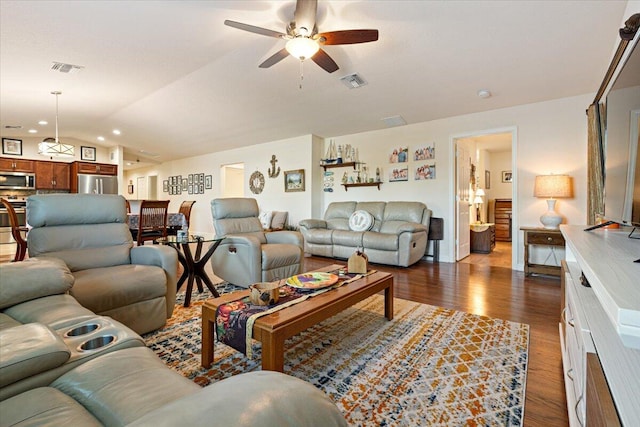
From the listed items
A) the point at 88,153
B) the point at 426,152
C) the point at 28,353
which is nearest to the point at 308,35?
the point at 28,353

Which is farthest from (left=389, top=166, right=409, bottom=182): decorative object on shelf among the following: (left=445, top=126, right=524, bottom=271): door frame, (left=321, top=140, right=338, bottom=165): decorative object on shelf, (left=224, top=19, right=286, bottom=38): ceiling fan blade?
(left=224, top=19, right=286, bottom=38): ceiling fan blade

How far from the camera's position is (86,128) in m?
6.66

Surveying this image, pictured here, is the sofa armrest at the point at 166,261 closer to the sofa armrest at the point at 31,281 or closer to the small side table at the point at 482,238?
the sofa armrest at the point at 31,281

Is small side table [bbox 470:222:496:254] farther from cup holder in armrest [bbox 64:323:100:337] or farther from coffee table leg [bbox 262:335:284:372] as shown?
cup holder in armrest [bbox 64:323:100:337]

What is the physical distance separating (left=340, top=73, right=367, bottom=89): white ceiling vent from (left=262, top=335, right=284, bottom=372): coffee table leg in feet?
10.7

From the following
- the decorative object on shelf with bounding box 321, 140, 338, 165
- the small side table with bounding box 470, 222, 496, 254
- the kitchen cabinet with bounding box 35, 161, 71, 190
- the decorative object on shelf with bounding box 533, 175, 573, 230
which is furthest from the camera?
the kitchen cabinet with bounding box 35, 161, 71, 190

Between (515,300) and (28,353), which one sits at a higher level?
(28,353)

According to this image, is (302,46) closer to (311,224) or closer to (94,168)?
(311,224)

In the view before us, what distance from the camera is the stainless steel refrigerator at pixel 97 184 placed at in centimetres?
754

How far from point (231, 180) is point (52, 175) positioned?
4.26 metres

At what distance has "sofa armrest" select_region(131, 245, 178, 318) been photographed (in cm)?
226

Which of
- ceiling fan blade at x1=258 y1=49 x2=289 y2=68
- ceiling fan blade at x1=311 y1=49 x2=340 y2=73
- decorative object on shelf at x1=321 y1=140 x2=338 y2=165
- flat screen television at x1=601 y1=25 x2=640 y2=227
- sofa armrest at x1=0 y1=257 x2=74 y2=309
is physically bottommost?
sofa armrest at x1=0 y1=257 x2=74 y2=309

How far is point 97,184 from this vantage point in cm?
767

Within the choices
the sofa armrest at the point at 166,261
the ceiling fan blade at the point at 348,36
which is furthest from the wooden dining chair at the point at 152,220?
the ceiling fan blade at the point at 348,36
